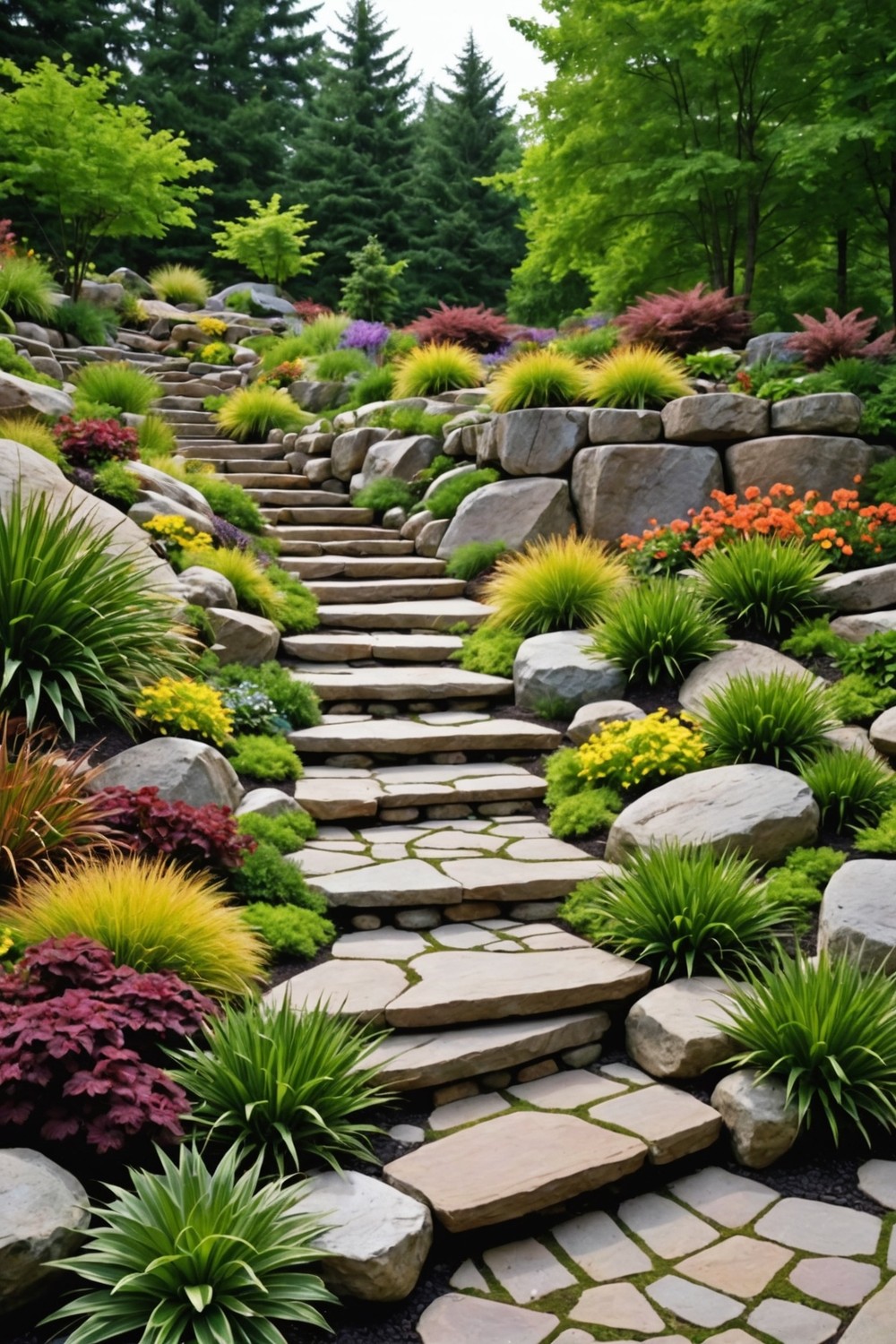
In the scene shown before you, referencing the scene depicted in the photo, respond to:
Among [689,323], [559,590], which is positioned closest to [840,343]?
[689,323]

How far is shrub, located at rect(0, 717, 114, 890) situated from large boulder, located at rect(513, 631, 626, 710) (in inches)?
127

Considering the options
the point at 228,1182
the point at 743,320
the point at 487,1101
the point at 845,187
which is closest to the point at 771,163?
the point at 845,187

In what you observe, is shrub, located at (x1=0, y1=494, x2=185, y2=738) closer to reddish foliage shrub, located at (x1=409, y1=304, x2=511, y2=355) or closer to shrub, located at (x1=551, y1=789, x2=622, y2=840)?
shrub, located at (x1=551, y1=789, x2=622, y2=840)

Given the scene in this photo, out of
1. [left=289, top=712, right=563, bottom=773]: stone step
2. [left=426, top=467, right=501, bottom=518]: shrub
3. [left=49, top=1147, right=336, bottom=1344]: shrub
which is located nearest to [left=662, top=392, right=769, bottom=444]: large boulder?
[left=426, top=467, right=501, bottom=518]: shrub

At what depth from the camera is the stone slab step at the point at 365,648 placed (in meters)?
7.39

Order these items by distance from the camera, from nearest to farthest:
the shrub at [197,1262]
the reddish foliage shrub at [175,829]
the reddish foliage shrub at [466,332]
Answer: the shrub at [197,1262] → the reddish foliage shrub at [175,829] → the reddish foliage shrub at [466,332]

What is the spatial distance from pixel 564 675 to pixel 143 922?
3724 millimetres

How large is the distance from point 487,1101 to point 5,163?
15065 millimetres

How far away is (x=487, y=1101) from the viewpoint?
11.9 ft

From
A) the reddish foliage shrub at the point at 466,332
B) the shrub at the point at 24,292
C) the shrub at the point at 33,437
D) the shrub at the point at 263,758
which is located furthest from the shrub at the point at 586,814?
the shrub at the point at 24,292

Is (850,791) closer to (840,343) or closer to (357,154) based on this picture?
(840,343)

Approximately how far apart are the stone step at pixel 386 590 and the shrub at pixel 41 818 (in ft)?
14.9

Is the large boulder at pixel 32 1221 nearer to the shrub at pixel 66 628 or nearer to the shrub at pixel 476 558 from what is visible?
the shrub at pixel 66 628

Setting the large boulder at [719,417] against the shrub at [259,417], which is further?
the shrub at [259,417]
